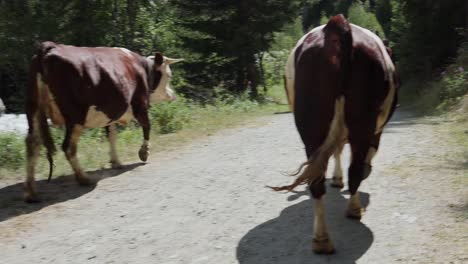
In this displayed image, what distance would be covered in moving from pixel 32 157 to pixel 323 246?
3.82 m

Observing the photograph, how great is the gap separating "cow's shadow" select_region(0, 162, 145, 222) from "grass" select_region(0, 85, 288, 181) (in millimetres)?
379

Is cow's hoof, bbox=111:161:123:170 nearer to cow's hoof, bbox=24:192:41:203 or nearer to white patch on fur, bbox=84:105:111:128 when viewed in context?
white patch on fur, bbox=84:105:111:128

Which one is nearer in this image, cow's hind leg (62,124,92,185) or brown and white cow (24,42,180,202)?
brown and white cow (24,42,180,202)

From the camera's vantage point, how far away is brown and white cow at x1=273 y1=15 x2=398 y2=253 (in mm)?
4367

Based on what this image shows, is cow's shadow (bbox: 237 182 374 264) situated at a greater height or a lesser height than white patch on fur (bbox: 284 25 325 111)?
lesser

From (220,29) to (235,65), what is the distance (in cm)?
156

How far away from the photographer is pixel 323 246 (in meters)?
4.54

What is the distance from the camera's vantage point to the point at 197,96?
747 inches

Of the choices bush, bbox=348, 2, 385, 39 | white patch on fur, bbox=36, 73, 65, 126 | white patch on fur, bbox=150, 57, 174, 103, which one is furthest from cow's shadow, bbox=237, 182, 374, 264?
bush, bbox=348, 2, 385, 39

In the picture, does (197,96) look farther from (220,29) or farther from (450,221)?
(450,221)

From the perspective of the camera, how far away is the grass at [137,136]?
8.23 m

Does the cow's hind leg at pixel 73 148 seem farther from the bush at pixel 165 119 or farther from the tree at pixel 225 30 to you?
the tree at pixel 225 30

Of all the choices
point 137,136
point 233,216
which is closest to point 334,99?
point 233,216

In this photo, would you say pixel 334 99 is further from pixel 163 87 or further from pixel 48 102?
pixel 163 87
